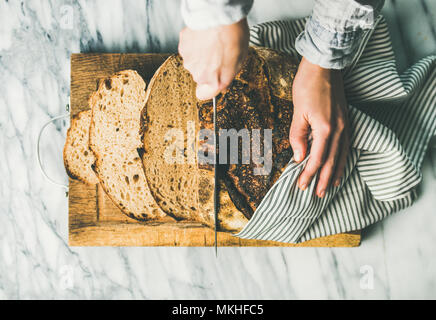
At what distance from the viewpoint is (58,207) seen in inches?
40.2

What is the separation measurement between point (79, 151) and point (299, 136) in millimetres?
575

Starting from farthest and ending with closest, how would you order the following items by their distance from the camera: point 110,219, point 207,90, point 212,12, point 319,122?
point 110,219, point 319,122, point 207,90, point 212,12

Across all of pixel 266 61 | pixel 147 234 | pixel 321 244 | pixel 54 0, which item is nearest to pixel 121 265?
pixel 147 234

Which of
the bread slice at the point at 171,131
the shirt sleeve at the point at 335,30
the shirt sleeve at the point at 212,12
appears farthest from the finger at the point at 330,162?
the shirt sleeve at the point at 212,12

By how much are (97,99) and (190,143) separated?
0.29 meters

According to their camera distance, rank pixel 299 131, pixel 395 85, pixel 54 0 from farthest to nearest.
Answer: pixel 54 0 → pixel 395 85 → pixel 299 131

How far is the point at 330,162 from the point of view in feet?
2.43

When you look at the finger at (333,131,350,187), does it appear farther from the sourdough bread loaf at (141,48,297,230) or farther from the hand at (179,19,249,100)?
the hand at (179,19,249,100)

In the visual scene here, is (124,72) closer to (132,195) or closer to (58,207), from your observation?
(132,195)

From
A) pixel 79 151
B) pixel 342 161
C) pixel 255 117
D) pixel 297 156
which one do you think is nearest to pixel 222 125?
pixel 255 117

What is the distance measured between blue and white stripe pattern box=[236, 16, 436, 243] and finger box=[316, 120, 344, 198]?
21 millimetres

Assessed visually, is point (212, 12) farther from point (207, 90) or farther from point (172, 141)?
point (172, 141)

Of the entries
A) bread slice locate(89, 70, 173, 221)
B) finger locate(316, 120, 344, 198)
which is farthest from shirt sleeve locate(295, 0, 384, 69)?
bread slice locate(89, 70, 173, 221)

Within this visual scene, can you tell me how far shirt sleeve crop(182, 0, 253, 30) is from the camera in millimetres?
422
